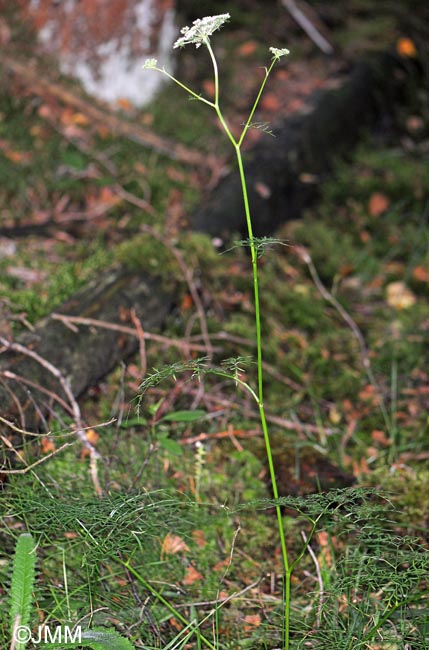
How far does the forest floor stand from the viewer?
70.4 inches

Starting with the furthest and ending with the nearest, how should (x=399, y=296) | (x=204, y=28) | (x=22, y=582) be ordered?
(x=399, y=296) < (x=22, y=582) < (x=204, y=28)

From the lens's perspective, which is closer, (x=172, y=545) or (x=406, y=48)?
(x=172, y=545)

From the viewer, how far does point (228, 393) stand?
118 inches

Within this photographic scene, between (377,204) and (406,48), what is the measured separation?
186 cm

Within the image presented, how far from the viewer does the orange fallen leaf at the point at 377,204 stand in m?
4.75

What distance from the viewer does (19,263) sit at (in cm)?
326

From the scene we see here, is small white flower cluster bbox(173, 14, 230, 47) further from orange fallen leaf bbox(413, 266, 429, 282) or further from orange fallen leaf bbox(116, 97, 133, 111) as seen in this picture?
orange fallen leaf bbox(116, 97, 133, 111)

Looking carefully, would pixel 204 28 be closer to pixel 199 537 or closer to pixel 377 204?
pixel 199 537

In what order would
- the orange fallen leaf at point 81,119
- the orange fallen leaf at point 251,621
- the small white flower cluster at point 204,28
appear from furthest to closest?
the orange fallen leaf at point 81,119 → the orange fallen leaf at point 251,621 → the small white flower cluster at point 204,28

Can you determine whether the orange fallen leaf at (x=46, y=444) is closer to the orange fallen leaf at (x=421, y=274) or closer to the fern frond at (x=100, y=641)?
the fern frond at (x=100, y=641)

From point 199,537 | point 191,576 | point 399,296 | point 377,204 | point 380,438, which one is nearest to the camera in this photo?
point 191,576

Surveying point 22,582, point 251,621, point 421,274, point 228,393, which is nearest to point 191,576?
point 251,621

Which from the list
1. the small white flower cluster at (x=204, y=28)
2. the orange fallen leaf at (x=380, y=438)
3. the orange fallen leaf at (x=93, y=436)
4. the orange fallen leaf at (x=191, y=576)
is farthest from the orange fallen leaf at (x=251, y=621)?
the small white flower cluster at (x=204, y=28)

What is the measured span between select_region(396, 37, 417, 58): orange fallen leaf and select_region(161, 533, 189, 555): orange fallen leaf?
4.98m
